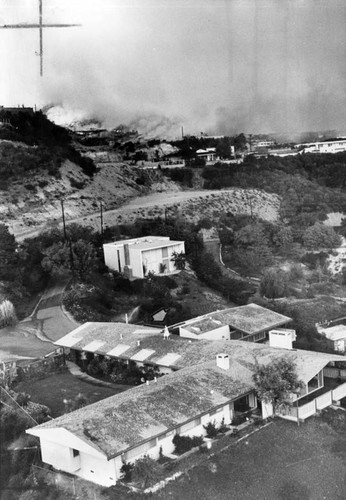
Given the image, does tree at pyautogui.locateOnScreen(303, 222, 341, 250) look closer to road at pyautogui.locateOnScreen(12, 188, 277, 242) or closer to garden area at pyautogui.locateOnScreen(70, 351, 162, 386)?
road at pyautogui.locateOnScreen(12, 188, 277, 242)

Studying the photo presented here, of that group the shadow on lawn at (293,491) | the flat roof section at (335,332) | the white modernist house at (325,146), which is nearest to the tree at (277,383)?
the shadow on lawn at (293,491)

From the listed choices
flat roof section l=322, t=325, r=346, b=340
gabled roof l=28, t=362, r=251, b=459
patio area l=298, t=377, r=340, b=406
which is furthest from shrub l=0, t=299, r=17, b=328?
patio area l=298, t=377, r=340, b=406

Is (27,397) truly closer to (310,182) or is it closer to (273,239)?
(273,239)

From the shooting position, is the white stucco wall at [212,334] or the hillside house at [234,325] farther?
the hillside house at [234,325]

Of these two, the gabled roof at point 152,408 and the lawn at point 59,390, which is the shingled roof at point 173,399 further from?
the lawn at point 59,390

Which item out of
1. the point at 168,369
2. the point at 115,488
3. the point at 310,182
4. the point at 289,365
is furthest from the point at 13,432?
the point at 310,182
